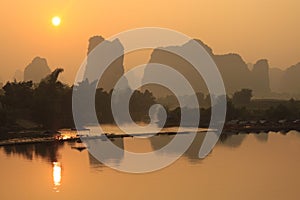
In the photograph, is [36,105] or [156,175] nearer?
[156,175]

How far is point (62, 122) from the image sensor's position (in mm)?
40156

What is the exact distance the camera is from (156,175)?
1923 centimetres

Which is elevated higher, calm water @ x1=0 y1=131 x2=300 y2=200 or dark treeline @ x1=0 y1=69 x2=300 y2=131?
dark treeline @ x1=0 y1=69 x2=300 y2=131

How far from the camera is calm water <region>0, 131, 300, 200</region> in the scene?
52.2 feet

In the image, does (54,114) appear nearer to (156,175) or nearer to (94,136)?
(94,136)

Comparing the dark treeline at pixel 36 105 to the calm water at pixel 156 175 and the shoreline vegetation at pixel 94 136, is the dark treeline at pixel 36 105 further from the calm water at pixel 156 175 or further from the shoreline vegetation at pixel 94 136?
the calm water at pixel 156 175

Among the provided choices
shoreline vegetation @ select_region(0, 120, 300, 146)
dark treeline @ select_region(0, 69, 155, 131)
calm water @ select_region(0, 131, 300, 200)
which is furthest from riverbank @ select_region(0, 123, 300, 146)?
calm water @ select_region(0, 131, 300, 200)

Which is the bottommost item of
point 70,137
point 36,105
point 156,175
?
point 156,175

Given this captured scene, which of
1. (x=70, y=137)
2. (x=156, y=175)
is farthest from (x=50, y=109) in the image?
(x=156, y=175)

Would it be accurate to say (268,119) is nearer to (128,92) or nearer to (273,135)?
(273,135)

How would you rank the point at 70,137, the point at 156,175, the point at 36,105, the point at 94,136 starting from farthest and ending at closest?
1. the point at 36,105
2. the point at 94,136
3. the point at 70,137
4. the point at 156,175

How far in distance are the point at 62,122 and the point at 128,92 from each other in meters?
26.0

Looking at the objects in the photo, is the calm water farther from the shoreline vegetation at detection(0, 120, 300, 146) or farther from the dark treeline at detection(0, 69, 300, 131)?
the dark treeline at detection(0, 69, 300, 131)

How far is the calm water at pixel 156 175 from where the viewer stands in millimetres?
15922
